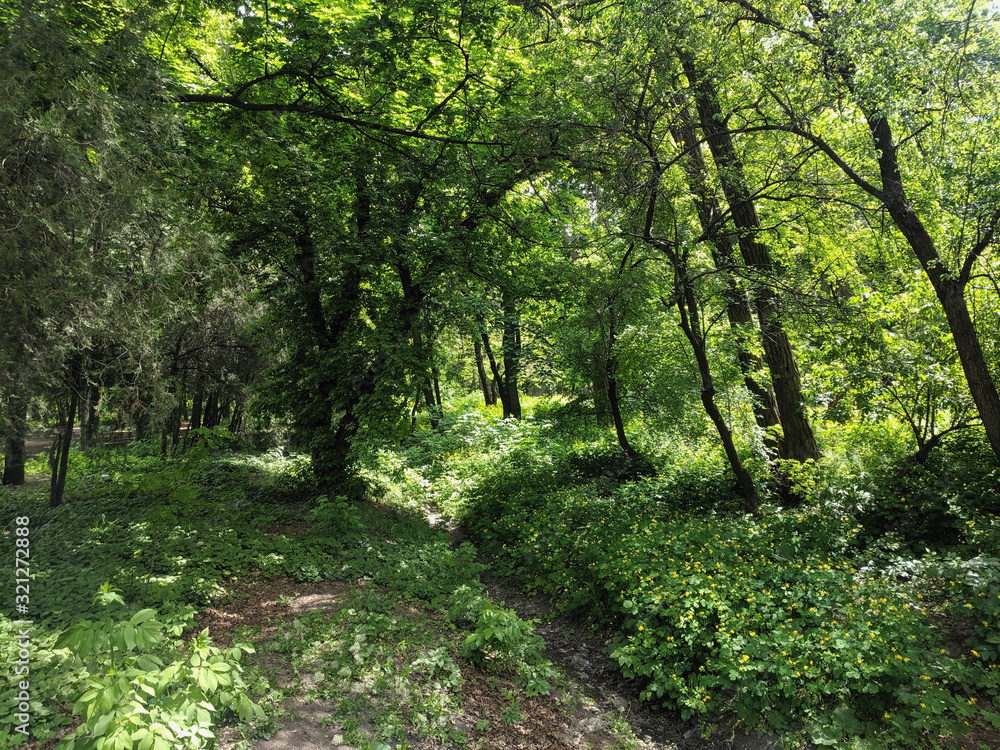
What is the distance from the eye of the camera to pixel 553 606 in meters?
6.10

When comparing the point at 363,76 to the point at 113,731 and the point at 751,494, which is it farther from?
the point at 751,494

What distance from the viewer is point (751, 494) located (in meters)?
7.08

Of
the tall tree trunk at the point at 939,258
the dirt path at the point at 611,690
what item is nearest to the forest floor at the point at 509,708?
the dirt path at the point at 611,690

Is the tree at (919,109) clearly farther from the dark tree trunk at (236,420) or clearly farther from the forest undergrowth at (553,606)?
the dark tree trunk at (236,420)

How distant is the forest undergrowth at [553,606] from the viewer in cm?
321

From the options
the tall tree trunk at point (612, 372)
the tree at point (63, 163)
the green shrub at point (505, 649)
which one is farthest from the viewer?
the tall tree trunk at point (612, 372)

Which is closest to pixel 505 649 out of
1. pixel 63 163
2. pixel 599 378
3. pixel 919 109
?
pixel 63 163

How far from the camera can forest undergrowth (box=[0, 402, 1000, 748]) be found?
10.5 ft

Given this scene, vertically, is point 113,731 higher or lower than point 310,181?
lower

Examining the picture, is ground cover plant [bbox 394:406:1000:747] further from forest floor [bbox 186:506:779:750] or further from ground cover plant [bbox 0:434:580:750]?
ground cover plant [bbox 0:434:580:750]

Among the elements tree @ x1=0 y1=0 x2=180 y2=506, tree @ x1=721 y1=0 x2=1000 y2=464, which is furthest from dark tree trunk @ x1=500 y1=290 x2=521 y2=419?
tree @ x1=0 y1=0 x2=180 y2=506

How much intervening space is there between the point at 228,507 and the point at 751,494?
318 inches

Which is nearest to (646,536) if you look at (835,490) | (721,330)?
(835,490)

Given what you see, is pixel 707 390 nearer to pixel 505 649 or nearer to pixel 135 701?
pixel 505 649
